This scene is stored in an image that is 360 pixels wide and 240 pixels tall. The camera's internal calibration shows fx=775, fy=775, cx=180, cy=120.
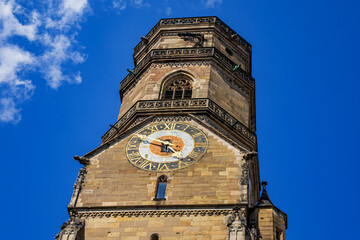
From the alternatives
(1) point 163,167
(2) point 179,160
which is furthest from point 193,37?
(1) point 163,167

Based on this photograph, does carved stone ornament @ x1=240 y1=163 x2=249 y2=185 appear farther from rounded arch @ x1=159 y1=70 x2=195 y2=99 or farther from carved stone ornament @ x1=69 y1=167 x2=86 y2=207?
rounded arch @ x1=159 y1=70 x2=195 y2=99

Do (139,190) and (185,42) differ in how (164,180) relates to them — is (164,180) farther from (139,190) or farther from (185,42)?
(185,42)

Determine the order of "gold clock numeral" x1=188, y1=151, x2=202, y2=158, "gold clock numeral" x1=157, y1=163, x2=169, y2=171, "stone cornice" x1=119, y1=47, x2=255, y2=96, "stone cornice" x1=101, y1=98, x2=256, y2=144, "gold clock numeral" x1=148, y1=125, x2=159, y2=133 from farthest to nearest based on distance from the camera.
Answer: "stone cornice" x1=119, y1=47, x2=255, y2=96 < "stone cornice" x1=101, y1=98, x2=256, y2=144 < "gold clock numeral" x1=148, y1=125, x2=159, y2=133 < "gold clock numeral" x1=188, y1=151, x2=202, y2=158 < "gold clock numeral" x1=157, y1=163, x2=169, y2=171

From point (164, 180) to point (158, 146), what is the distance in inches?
77.8

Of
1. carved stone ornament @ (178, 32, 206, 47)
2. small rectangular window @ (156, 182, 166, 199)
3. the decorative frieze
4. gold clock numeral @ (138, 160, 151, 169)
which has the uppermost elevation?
carved stone ornament @ (178, 32, 206, 47)

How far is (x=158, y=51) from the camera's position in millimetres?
33906

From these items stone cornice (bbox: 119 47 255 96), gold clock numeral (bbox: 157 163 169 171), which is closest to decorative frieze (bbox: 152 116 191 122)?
gold clock numeral (bbox: 157 163 169 171)

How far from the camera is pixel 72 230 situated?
80.0 ft

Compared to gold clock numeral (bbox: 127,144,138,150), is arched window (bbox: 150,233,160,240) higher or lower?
lower

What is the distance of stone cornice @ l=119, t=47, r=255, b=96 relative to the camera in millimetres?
33250

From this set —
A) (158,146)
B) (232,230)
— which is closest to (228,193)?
(232,230)

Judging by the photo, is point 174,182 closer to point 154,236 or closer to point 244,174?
point 244,174

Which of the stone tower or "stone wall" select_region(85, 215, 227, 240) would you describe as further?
the stone tower

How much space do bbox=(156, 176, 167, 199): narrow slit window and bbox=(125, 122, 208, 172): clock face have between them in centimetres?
47
